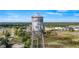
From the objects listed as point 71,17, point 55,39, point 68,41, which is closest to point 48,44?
point 55,39
